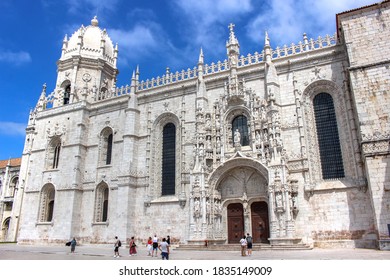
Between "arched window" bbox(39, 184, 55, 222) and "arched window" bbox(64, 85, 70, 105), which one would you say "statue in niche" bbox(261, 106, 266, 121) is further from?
"arched window" bbox(64, 85, 70, 105)

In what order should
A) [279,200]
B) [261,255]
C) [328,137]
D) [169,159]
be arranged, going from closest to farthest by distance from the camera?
[261,255], [279,200], [328,137], [169,159]

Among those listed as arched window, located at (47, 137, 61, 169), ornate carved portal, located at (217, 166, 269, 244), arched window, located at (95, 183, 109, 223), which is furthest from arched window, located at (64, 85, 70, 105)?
ornate carved portal, located at (217, 166, 269, 244)

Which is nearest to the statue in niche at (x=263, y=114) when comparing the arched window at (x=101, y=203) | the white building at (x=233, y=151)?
the white building at (x=233, y=151)

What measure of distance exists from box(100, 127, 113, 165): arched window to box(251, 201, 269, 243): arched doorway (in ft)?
47.1

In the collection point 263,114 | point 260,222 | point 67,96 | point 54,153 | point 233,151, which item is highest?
point 67,96

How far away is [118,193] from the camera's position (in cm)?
2723

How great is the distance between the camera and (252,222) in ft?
76.5

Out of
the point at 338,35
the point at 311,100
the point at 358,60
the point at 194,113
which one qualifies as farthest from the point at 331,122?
the point at 194,113

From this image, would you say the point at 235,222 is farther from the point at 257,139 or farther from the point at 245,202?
the point at 257,139

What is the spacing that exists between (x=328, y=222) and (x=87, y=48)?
96.2 feet

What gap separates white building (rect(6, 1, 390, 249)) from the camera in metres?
20.4

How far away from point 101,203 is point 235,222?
12.5m

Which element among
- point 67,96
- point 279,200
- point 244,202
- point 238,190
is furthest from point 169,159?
point 67,96

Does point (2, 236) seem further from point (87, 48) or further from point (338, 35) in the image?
point (338, 35)
